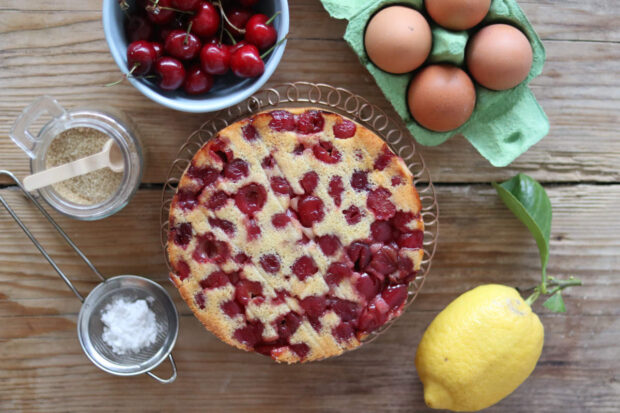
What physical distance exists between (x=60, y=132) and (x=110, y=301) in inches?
15.6

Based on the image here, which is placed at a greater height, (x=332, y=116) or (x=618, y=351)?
(x=332, y=116)

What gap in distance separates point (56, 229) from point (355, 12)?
0.85 meters

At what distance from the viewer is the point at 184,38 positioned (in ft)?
3.56

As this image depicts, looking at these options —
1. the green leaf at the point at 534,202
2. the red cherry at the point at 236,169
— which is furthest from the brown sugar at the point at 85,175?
the green leaf at the point at 534,202

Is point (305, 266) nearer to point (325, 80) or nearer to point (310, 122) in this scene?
point (310, 122)

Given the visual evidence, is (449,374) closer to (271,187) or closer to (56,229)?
(271,187)

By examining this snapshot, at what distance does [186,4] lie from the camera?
3.51ft

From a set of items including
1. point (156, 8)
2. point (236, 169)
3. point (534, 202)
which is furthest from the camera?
point (534, 202)

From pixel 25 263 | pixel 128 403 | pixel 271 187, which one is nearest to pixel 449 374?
pixel 271 187

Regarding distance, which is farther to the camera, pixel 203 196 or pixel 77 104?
pixel 77 104

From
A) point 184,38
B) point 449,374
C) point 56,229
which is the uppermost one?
point 184,38

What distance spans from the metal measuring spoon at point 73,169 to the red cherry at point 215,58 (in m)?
Answer: 0.25

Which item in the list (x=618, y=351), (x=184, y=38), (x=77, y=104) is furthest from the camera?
(x=618, y=351)

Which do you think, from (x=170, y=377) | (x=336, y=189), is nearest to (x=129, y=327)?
(x=170, y=377)
